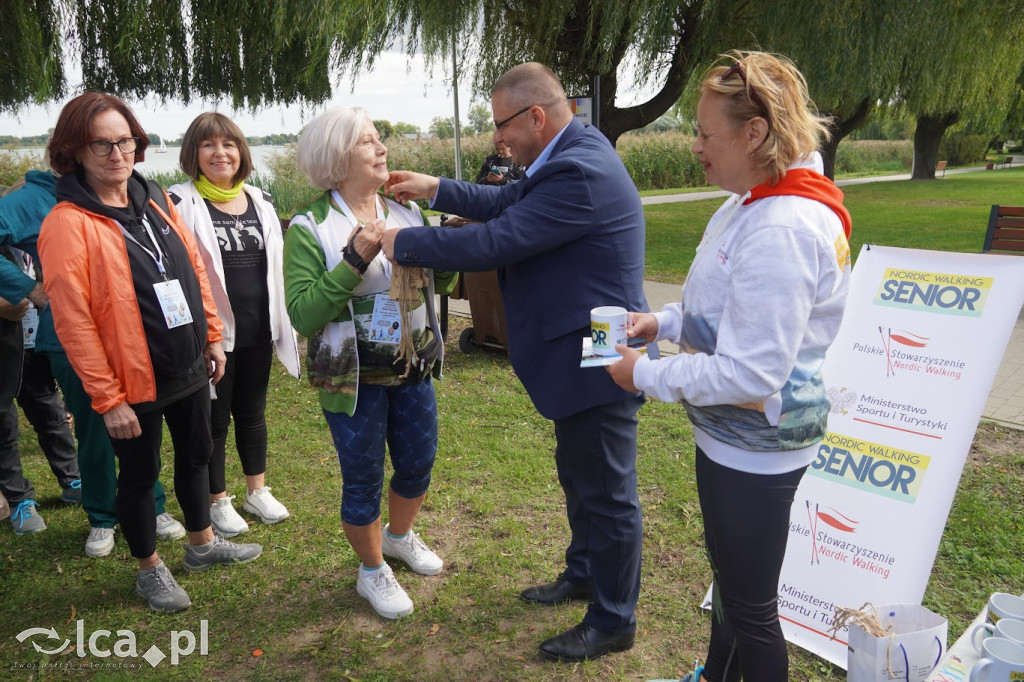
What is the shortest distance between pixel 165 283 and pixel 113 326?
26 cm

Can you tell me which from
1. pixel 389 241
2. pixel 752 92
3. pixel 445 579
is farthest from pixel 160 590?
pixel 752 92

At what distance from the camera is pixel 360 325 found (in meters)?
2.75

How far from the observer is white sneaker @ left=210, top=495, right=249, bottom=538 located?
3.77 metres

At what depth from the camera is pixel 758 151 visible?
1703mm

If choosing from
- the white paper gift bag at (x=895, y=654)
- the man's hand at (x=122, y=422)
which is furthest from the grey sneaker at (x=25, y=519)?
the white paper gift bag at (x=895, y=654)

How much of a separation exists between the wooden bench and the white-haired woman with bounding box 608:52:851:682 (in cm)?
835

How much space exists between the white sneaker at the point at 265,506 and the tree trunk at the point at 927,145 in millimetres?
32284

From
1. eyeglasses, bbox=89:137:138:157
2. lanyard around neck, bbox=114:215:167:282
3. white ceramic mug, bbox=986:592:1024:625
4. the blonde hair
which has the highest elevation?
the blonde hair

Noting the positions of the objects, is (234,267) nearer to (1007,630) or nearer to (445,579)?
(445,579)

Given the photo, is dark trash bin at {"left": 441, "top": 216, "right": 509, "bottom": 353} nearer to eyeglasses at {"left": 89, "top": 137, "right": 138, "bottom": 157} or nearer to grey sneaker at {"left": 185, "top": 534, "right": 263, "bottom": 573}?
grey sneaker at {"left": 185, "top": 534, "right": 263, "bottom": 573}

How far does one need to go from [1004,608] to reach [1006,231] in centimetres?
806

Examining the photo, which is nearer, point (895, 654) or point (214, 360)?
point (895, 654)

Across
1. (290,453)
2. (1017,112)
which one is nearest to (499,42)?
(290,453)

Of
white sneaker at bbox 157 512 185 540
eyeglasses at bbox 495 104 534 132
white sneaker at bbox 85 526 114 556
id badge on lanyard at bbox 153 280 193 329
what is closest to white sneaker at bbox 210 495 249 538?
white sneaker at bbox 157 512 185 540
